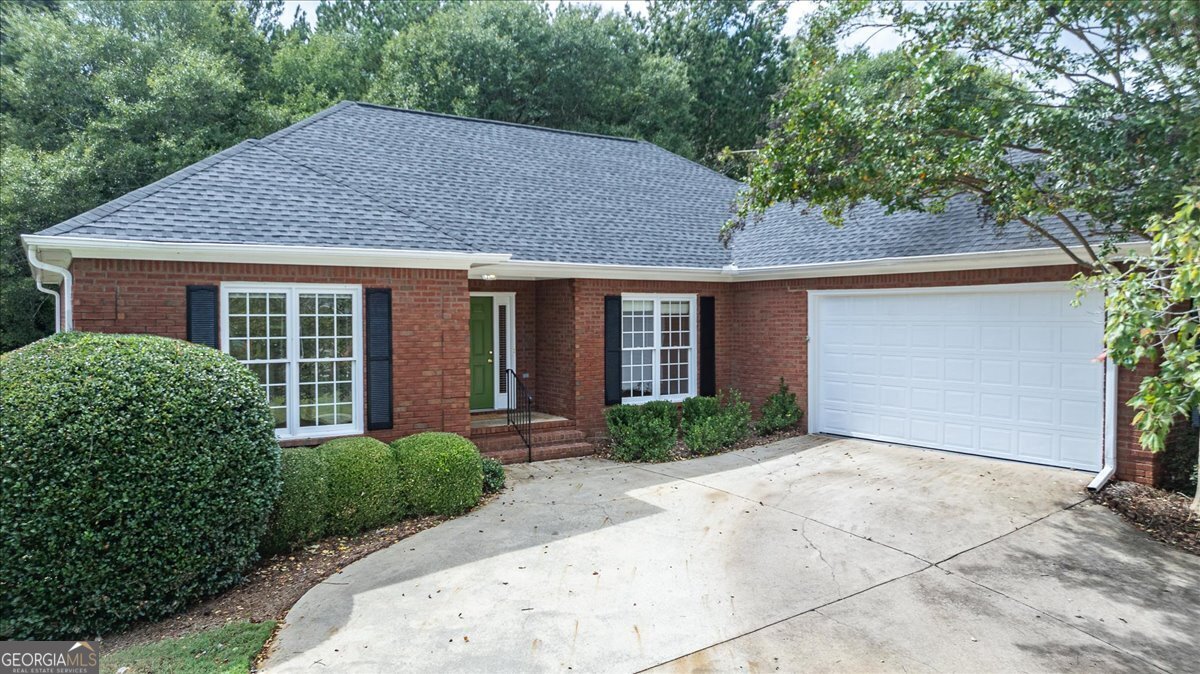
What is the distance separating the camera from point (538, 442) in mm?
10977

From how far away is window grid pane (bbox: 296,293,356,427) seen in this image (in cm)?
866

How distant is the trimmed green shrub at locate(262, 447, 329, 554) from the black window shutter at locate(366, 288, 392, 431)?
6.10 ft

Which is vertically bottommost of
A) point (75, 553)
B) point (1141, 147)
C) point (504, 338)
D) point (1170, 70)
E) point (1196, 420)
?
point (75, 553)

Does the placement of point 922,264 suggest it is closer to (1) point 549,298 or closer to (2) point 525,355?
(1) point 549,298

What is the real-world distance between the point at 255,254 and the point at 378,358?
1948 mm

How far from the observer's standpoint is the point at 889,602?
5.49 metres

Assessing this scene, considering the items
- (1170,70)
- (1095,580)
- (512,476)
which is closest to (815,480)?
(1095,580)

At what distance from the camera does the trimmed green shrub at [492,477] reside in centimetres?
872

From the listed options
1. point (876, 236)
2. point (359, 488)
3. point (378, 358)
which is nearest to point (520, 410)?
point (378, 358)

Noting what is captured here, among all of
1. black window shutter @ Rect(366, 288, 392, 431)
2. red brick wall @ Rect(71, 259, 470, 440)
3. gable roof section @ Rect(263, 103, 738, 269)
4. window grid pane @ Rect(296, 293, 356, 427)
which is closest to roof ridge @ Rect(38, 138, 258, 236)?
red brick wall @ Rect(71, 259, 470, 440)

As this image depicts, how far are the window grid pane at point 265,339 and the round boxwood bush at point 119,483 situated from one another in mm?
2140

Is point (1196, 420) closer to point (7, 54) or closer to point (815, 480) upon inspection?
point (815, 480)

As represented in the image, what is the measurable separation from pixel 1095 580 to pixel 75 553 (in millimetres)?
8312

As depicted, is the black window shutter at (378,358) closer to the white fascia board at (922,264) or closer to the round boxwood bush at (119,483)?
the round boxwood bush at (119,483)
